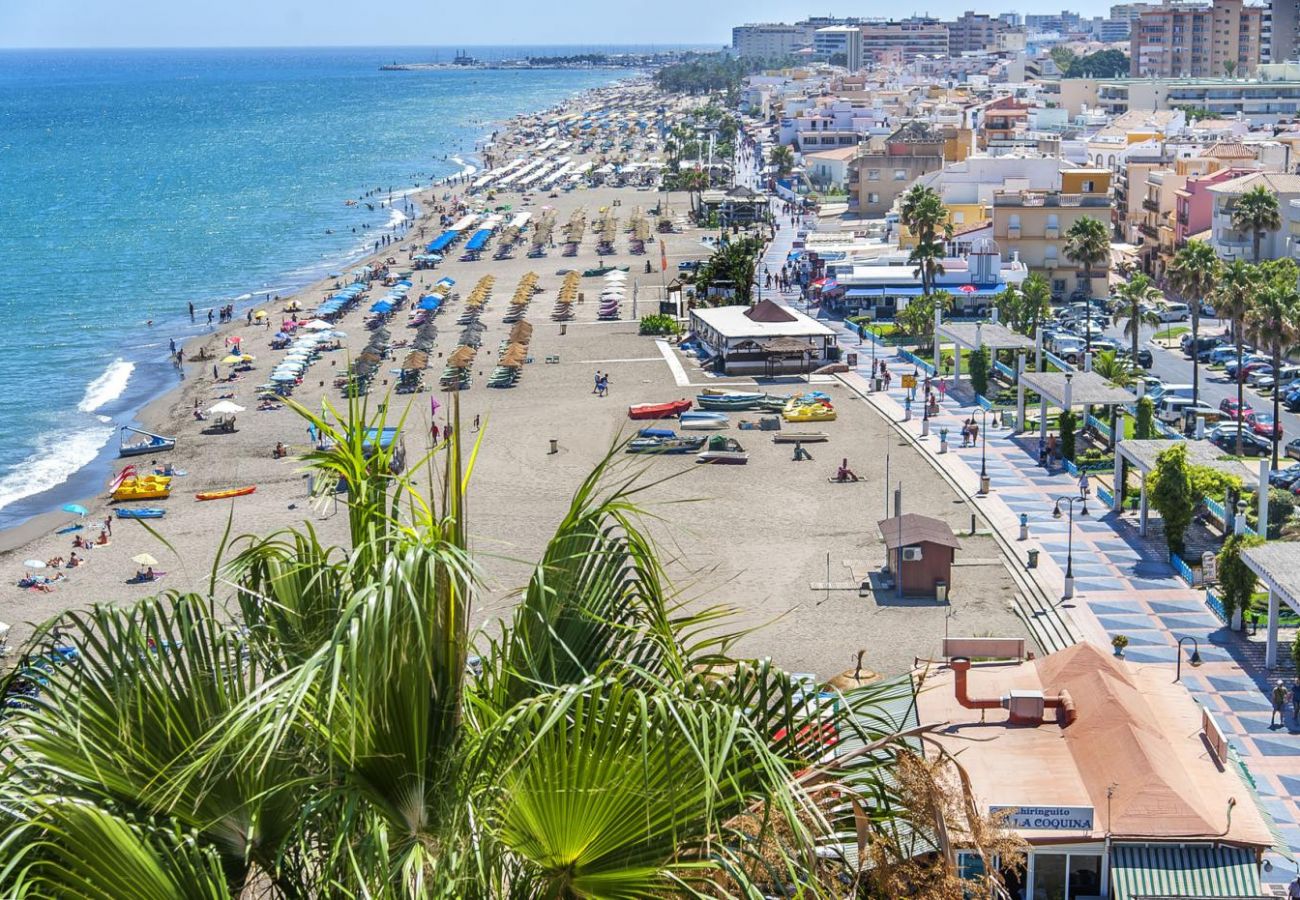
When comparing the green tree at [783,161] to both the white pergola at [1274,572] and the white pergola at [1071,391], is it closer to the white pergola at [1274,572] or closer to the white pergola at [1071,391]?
the white pergola at [1071,391]

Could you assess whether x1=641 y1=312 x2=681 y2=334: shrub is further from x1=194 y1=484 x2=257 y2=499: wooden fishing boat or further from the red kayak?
x1=194 y1=484 x2=257 y2=499: wooden fishing boat

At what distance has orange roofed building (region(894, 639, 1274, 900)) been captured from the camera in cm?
1727

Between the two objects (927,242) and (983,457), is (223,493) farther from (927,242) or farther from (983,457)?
(927,242)

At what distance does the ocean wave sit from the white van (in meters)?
42.1

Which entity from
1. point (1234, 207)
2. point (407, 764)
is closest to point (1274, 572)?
point (407, 764)

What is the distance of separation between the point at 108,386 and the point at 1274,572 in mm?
46876

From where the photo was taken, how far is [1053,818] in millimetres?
17453

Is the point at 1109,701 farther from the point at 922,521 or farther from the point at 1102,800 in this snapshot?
the point at 922,521

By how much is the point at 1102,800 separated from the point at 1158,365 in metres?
41.3

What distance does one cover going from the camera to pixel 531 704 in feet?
19.6

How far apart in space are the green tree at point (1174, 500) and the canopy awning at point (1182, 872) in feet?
57.3

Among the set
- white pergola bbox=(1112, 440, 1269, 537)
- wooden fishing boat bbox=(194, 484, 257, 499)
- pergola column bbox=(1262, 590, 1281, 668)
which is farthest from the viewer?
wooden fishing boat bbox=(194, 484, 257, 499)

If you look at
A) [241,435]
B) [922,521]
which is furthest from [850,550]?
[241,435]

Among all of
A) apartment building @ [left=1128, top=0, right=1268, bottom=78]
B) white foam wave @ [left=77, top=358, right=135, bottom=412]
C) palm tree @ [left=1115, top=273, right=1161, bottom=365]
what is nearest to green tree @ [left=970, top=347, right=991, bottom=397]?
palm tree @ [left=1115, top=273, right=1161, bottom=365]
